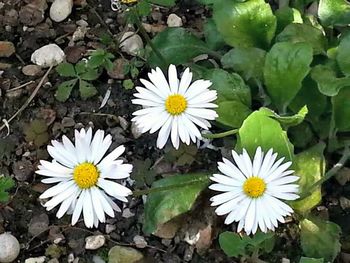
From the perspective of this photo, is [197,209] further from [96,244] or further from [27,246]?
[27,246]

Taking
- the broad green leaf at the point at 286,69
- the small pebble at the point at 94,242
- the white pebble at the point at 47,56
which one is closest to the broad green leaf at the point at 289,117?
the broad green leaf at the point at 286,69

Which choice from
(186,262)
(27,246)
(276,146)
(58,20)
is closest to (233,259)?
(186,262)

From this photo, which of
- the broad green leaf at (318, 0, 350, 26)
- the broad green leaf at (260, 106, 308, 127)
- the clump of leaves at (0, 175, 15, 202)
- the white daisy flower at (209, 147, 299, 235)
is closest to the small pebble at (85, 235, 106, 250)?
the clump of leaves at (0, 175, 15, 202)

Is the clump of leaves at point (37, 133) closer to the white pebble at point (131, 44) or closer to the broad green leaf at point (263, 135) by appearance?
the white pebble at point (131, 44)

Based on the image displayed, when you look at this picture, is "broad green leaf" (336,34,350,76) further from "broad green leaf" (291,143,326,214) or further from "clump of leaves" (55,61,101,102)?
"clump of leaves" (55,61,101,102)

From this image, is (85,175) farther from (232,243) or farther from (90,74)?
Result: (90,74)

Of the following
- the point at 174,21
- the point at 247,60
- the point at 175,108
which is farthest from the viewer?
the point at 174,21

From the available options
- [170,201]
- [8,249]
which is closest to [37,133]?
[8,249]
